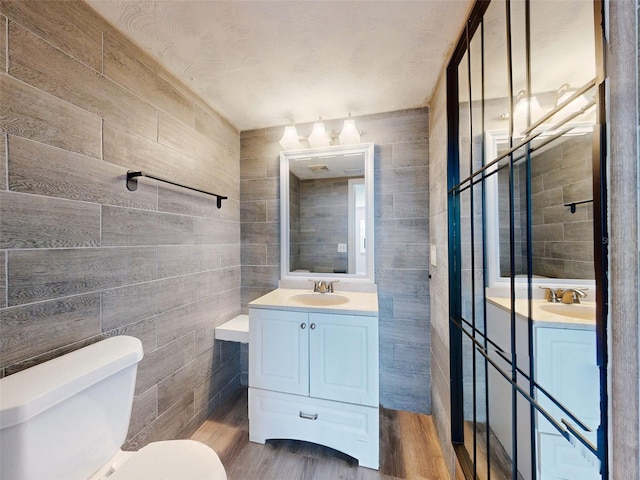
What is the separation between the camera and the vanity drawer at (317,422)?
136cm

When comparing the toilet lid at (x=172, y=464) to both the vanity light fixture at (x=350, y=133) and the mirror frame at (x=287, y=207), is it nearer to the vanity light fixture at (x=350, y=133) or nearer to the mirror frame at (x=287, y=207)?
the mirror frame at (x=287, y=207)

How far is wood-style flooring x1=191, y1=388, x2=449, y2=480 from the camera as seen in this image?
4.33 ft

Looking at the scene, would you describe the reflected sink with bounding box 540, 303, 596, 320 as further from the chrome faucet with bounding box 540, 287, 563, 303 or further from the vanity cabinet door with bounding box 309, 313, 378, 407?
the vanity cabinet door with bounding box 309, 313, 378, 407

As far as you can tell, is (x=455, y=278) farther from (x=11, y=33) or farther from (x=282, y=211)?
(x=11, y=33)

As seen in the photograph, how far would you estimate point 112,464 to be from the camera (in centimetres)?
90

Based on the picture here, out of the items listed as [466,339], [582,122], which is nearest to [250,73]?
[582,122]

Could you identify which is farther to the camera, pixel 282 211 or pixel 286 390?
pixel 282 211

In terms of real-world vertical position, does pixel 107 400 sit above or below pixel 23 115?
below

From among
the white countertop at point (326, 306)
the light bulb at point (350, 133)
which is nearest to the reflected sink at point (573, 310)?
the white countertop at point (326, 306)

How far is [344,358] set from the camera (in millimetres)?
1397

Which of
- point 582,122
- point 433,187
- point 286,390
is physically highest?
point 433,187

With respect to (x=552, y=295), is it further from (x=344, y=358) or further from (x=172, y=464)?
(x=172, y=464)

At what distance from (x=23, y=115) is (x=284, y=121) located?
1443 mm

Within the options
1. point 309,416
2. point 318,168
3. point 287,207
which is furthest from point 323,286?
point 318,168
